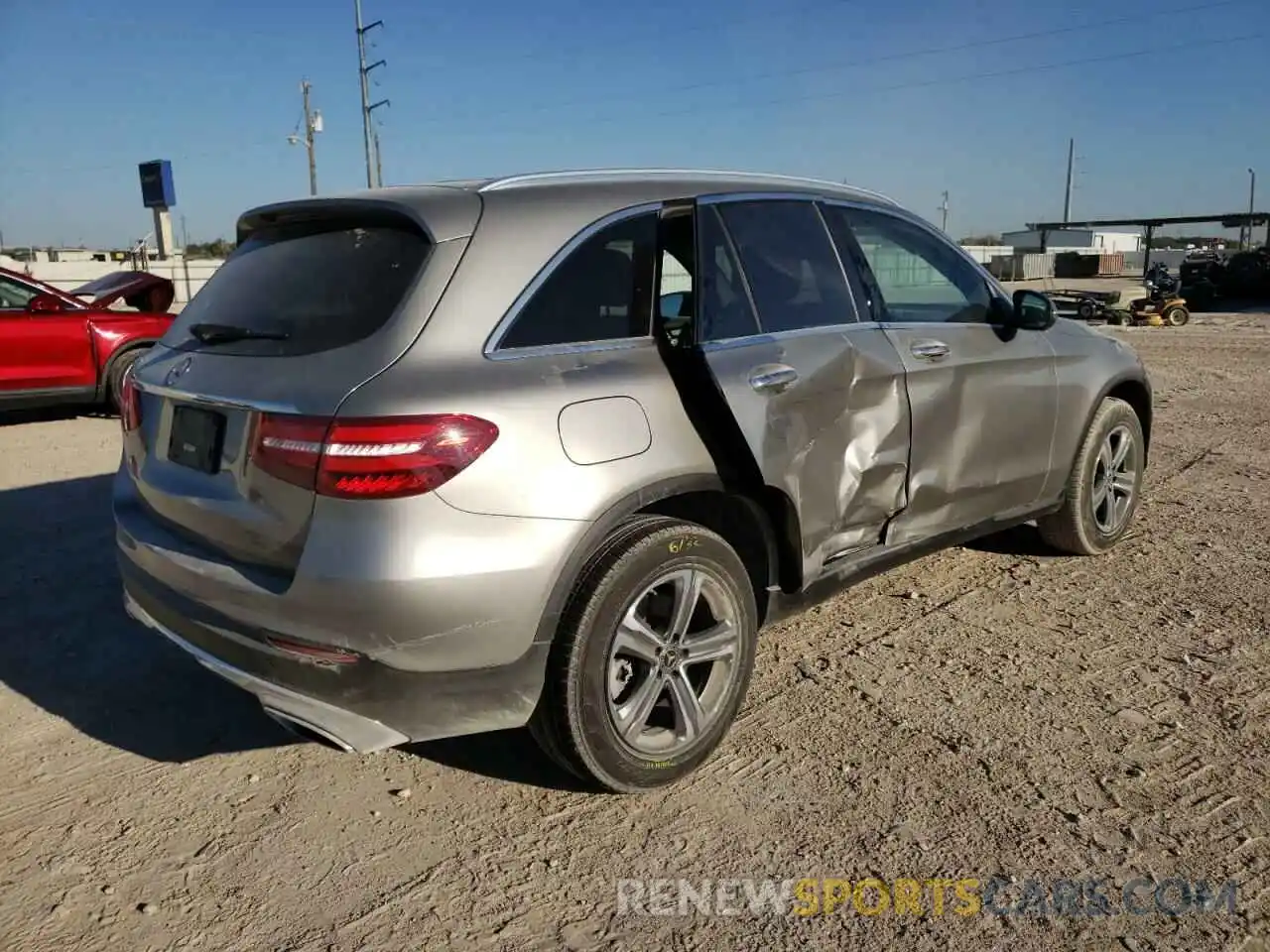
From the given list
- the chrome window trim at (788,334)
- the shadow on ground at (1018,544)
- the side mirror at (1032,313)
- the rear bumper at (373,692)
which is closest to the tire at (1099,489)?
the shadow on ground at (1018,544)

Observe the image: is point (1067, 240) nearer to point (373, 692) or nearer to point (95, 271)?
point (95, 271)

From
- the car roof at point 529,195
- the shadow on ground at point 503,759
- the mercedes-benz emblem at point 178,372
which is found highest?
the car roof at point 529,195

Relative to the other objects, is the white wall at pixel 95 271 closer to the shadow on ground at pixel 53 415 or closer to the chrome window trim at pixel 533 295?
the shadow on ground at pixel 53 415

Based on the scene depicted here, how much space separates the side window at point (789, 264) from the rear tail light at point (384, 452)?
1.26m

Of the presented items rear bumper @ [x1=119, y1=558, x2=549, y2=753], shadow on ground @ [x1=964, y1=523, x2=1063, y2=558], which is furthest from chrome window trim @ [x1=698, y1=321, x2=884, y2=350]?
shadow on ground @ [x1=964, y1=523, x2=1063, y2=558]

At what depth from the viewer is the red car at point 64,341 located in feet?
28.5

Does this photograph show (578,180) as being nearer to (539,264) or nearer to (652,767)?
(539,264)

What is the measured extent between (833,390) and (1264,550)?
117 inches

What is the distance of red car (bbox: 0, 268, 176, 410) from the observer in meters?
8.68

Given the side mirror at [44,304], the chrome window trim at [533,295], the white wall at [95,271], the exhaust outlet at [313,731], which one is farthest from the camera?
the white wall at [95,271]

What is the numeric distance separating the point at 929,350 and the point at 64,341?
26.7ft

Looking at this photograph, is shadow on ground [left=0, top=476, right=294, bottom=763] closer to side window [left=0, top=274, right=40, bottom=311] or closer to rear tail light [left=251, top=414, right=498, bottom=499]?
rear tail light [left=251, top=414, right=498, bottom=499]

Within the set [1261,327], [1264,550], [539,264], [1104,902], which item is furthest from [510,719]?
[1261,327]

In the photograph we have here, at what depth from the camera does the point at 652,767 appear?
2857 mm
